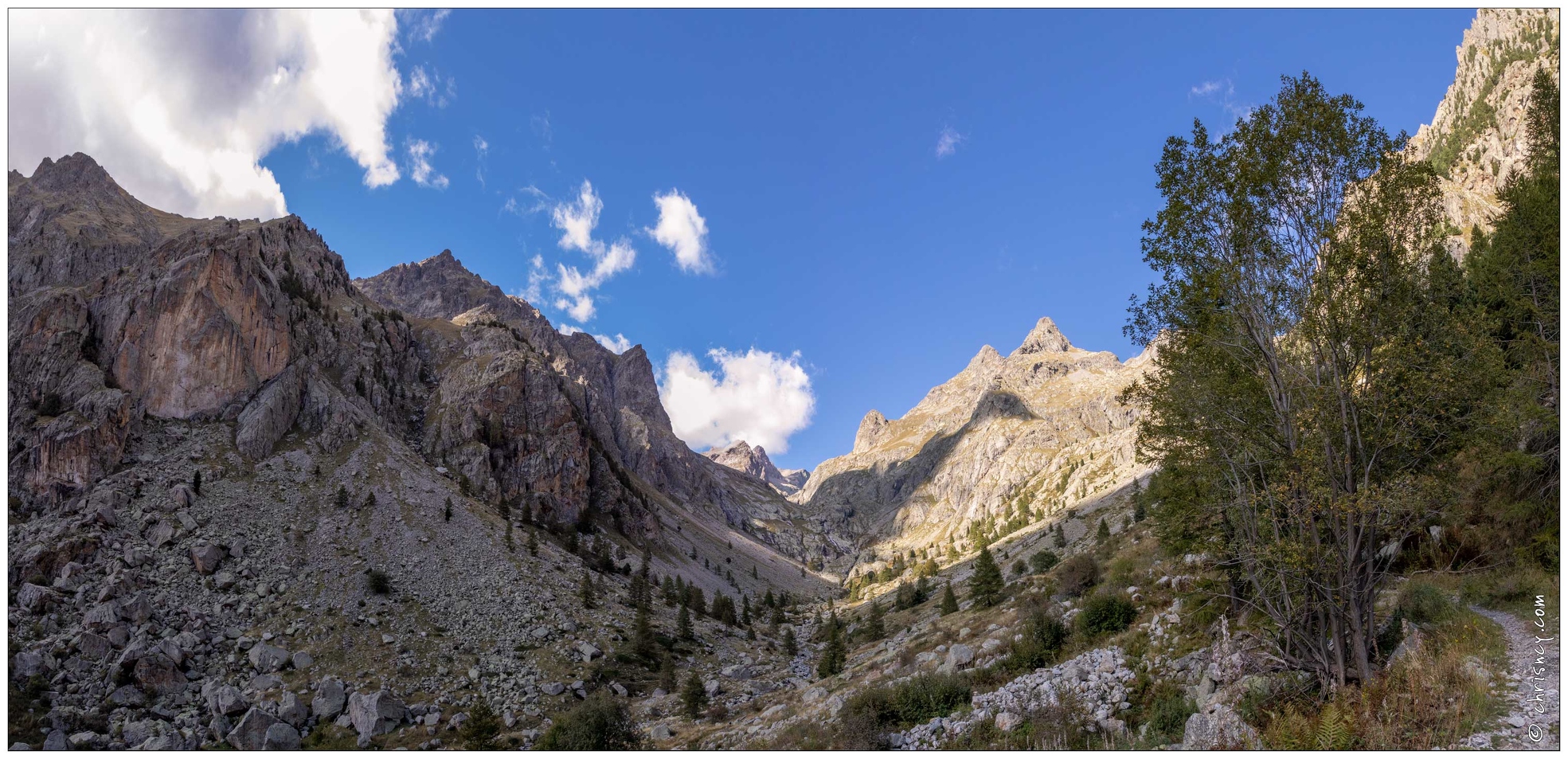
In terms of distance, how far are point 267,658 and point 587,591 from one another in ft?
81.3

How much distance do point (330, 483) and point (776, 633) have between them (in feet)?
173

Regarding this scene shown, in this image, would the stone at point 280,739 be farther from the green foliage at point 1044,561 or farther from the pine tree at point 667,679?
the green foliage at point 1044,561

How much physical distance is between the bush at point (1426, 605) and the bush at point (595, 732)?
27666 mm

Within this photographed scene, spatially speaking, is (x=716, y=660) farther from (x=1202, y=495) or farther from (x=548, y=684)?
(x=1202, y=495)

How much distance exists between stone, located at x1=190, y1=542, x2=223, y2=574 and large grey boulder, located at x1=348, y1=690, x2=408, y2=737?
874 inches

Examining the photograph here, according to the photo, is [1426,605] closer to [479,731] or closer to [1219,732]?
[1219,732]

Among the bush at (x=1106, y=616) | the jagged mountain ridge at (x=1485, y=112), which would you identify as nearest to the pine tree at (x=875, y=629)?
the bush at (x=1106, y=616)

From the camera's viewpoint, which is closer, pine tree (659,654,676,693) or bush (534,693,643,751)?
bush (534,693,643,751)

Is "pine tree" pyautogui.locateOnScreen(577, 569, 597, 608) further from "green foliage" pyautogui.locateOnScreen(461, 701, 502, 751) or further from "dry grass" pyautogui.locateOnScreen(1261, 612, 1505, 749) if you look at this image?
"dry grass" pyautogui.locateOnScreen(1261, 612, 1505, 749)

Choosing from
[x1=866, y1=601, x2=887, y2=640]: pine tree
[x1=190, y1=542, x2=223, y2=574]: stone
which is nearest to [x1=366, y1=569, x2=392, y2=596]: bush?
[x1=190, y1=542, x2=223, y2=574]: stone

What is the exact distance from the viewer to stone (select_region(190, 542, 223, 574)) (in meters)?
45.8

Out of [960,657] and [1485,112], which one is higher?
[1485,112]

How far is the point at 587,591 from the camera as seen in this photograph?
58.7m

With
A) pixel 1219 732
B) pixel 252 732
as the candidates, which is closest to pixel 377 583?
pixel 252 732
